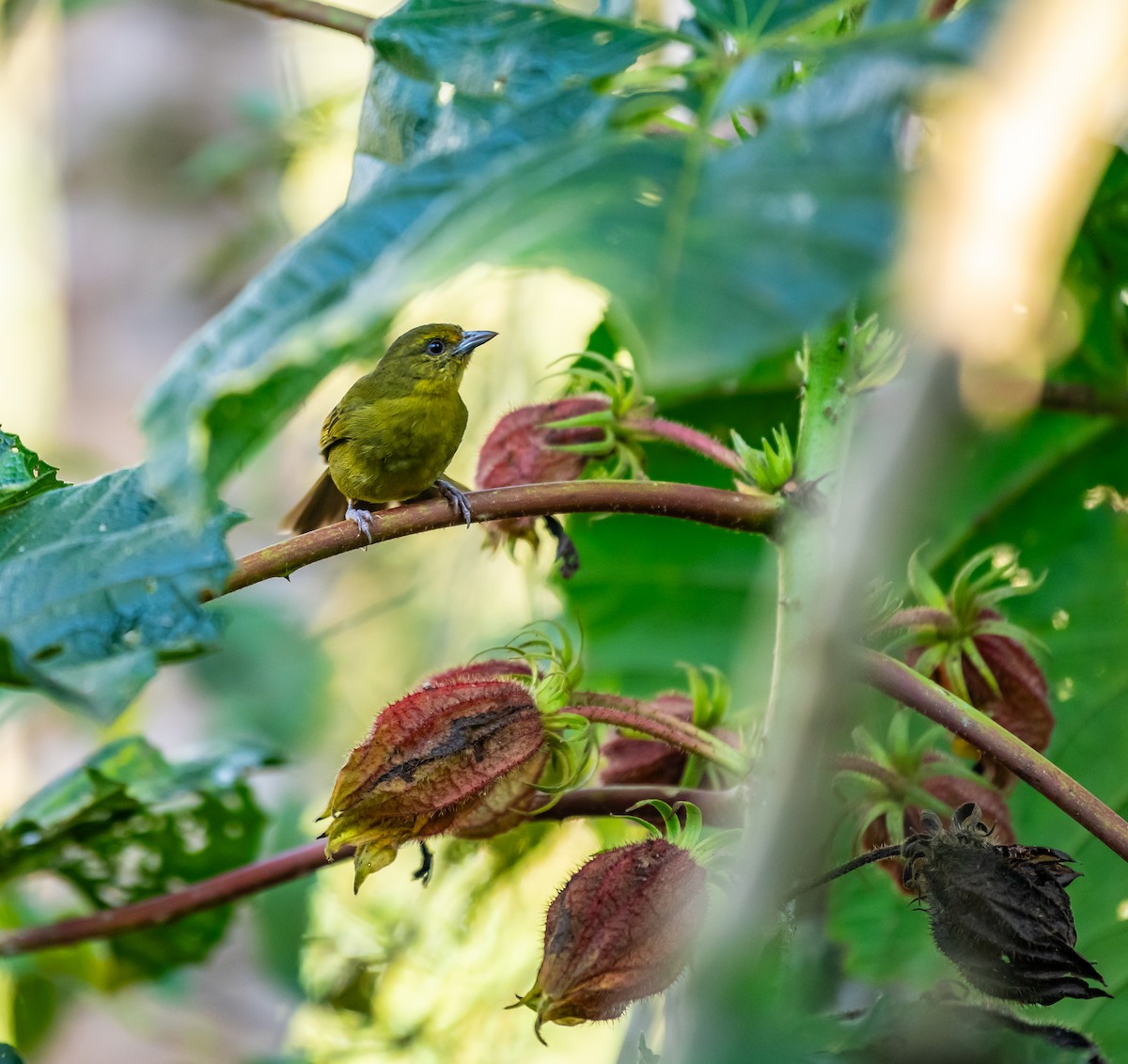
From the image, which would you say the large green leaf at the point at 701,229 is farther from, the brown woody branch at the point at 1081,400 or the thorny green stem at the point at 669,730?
the brown woody branch at the point at 1081,400

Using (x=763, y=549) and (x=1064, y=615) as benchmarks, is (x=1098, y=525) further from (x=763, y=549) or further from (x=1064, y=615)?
(x=763, y=549)

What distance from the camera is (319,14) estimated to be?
4.64ft

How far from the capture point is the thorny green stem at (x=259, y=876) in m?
1.10

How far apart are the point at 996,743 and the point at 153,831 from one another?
125cm

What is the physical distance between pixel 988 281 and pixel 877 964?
55.9 inches

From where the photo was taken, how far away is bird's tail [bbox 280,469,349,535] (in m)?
2.27

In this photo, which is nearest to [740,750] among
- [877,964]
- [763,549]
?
[877,964]

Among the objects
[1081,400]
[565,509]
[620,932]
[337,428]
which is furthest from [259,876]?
[1081,400]

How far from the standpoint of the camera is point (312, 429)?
3.80 metres

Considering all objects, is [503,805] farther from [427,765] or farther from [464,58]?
[464,58]

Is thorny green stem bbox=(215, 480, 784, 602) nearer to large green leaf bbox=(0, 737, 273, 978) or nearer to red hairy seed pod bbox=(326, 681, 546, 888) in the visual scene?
red hairy seed pod bbox=(326, 681, 546, 888)

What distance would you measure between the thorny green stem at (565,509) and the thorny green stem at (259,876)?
248mm

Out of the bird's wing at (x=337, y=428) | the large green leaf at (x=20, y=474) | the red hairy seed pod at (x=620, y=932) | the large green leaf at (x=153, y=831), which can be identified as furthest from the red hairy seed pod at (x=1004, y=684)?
the bird's wing at (x=337, y=428)

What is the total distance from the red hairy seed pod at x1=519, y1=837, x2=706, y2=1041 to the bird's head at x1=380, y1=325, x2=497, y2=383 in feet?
4.82
